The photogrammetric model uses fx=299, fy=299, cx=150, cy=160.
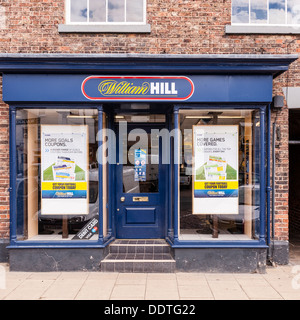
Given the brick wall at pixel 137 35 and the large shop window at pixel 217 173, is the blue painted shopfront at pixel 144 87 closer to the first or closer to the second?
the large shop window at pixel 217 173

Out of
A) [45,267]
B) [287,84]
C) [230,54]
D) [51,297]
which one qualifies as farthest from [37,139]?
[287,84]

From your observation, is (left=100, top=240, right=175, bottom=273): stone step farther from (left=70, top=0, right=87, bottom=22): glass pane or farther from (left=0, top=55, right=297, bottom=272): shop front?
(left=70, top=0, right=87, bottom=22): glass pane

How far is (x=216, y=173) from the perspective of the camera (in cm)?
607

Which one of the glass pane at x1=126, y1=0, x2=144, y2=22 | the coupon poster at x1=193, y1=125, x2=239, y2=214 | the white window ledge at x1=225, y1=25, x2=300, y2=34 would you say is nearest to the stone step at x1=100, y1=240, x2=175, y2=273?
the coupon poster at x1=193, y1=125, x2=239, y2=214

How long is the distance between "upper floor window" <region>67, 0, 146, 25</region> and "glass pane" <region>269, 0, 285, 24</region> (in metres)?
2.70

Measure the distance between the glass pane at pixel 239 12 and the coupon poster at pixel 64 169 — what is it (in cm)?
383

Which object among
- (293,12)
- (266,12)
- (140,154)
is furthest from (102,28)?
(293,12)

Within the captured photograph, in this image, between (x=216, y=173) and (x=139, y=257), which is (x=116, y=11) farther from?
(x=139, y=257)

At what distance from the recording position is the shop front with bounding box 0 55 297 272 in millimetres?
5602

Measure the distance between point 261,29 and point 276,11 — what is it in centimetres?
70

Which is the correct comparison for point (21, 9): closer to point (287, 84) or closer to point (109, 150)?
point (109, 150)
